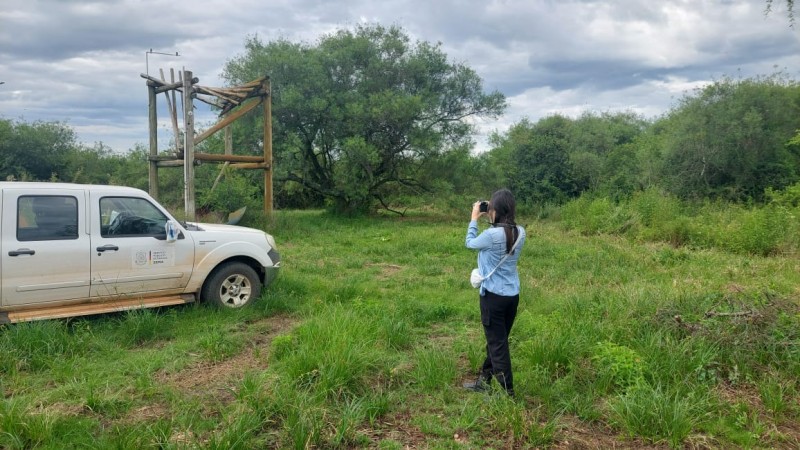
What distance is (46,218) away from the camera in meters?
5.73

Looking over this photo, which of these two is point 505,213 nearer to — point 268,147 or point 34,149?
point 268,147

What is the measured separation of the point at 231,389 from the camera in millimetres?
4203

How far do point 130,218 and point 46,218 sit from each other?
85 cm

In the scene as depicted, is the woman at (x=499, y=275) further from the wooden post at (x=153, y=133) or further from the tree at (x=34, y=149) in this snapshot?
the tree at (x=34, y=149)

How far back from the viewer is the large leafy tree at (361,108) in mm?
17484

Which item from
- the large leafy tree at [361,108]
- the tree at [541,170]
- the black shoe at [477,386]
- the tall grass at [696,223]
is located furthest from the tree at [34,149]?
the black shoe at [477,386]

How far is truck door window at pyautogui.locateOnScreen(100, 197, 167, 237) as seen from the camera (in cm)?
609

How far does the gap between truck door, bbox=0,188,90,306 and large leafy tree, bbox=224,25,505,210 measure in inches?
461

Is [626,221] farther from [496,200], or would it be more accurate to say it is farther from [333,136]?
[496,200]

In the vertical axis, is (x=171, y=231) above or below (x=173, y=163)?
below

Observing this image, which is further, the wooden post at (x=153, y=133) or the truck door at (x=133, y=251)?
the wooden post at (x=153, y=133)

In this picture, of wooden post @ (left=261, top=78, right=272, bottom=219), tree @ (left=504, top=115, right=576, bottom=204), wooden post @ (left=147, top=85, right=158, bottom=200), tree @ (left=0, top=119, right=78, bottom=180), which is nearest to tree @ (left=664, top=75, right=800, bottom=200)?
tree @ (left=504, top=115, right=576, bottom=204)

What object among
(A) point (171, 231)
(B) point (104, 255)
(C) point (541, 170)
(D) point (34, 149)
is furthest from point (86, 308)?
(D) point (34, 149)

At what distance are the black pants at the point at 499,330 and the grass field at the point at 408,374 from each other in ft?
0.79
